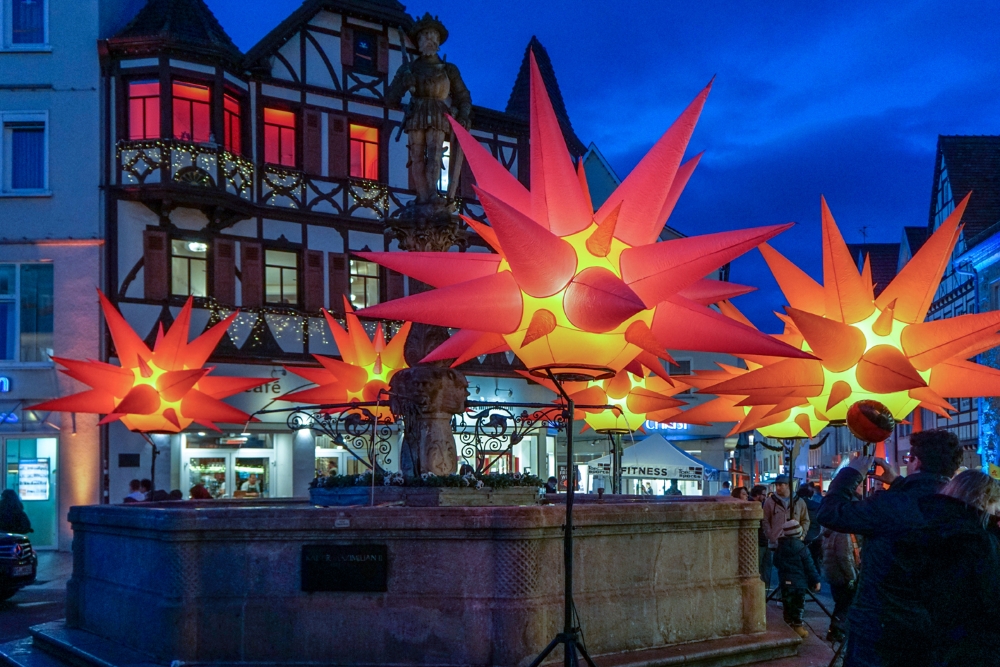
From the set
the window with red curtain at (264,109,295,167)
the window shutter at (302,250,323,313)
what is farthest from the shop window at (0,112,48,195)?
the window shutter at (302,250,323,313)

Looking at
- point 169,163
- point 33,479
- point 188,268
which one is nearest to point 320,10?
point 169,163

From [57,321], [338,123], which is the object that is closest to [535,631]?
[57,321]

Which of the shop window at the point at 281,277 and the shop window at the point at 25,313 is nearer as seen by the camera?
the shop window at the point at 25,313

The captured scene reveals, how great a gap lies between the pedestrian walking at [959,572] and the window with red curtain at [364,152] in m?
25.4

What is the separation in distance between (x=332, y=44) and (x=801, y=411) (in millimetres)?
19350

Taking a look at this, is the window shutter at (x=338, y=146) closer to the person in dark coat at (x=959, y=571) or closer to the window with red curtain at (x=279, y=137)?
the window with red curtain at (x=279, y=137)

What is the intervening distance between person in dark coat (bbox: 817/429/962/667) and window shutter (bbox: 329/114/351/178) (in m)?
24.7

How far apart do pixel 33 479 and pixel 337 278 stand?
861 centimetres

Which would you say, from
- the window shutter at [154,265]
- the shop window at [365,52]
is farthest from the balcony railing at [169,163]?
the shop window at [365,52]

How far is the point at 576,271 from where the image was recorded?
6.59 metres

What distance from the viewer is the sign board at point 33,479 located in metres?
24.6

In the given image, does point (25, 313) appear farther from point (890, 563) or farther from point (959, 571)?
point (959, 571)

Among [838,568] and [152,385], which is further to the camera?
[152,385]

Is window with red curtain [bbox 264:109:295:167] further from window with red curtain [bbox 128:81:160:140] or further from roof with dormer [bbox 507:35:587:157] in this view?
roof with dormer [bbox 507:35:587:157]
